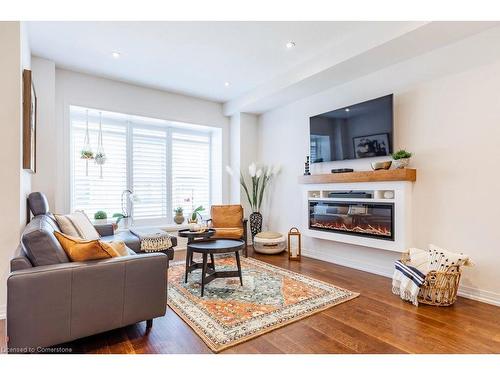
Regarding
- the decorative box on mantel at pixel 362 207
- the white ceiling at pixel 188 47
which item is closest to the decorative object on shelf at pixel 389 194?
the decorative box on mantel at pixel 362 207

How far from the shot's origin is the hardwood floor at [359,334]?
1.91m

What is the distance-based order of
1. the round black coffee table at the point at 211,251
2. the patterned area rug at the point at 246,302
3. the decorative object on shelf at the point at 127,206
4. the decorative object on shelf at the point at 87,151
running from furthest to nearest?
1. the decorative object on shelf at the point at 127,206
2. the decorative object on shelf at the point at 87,151
3. the round black coffee table at the point at 211,251
4. the patterned area rug at the point at 246,302

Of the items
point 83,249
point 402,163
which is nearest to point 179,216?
point 83,249

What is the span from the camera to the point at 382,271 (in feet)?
11.8

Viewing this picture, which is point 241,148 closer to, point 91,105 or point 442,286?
point 91,105

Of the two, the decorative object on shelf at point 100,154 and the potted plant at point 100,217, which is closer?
the potted plant at point 100,217

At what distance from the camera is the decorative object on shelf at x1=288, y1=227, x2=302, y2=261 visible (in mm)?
4422

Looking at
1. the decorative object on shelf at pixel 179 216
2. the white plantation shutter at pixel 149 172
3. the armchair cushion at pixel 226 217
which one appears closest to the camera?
the armchair cushion at pixel 226 217

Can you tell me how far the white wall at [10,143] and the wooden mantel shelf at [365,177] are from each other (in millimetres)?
3504

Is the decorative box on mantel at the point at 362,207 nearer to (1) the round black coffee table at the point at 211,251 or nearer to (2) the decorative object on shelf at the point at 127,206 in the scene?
(1) the round black coffee table at the point at 211,251

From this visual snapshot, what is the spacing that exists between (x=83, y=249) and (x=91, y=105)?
10.3 feet
